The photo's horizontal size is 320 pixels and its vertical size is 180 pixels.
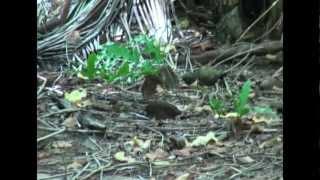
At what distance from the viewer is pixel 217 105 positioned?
1.51m

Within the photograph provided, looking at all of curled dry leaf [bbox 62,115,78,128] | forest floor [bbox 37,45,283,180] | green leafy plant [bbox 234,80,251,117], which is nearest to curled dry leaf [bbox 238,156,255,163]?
forest floor [bbox 37,45,283,180]

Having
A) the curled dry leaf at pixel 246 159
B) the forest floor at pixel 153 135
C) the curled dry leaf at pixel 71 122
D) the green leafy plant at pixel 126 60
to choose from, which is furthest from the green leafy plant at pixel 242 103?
the curled dry leaf at pixel 71 122

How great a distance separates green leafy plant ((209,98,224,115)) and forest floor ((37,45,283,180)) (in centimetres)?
1

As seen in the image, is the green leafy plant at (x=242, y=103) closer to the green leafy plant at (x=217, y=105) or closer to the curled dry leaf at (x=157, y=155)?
the green leafy plant at (x=217, y=105)

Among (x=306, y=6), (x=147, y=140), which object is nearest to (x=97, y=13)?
(x=147, y=140)

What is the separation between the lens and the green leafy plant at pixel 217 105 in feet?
4.96

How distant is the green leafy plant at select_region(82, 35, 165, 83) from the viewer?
148 cm

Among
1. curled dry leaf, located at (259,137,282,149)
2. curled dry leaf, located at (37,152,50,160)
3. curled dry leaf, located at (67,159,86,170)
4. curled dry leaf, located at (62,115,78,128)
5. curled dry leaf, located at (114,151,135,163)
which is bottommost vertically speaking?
curled dry leaf, located at (67,159,86,170)

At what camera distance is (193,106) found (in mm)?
1503

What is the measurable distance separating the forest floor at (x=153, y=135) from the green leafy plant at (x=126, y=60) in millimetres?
33

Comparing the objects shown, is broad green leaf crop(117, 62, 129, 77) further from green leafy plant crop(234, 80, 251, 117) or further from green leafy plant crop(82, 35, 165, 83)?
green leafy plant crop(234, 80, 251, 117)

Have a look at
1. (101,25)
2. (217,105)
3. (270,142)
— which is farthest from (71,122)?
(270,142)

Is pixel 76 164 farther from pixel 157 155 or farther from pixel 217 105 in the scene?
pixel 217 105
